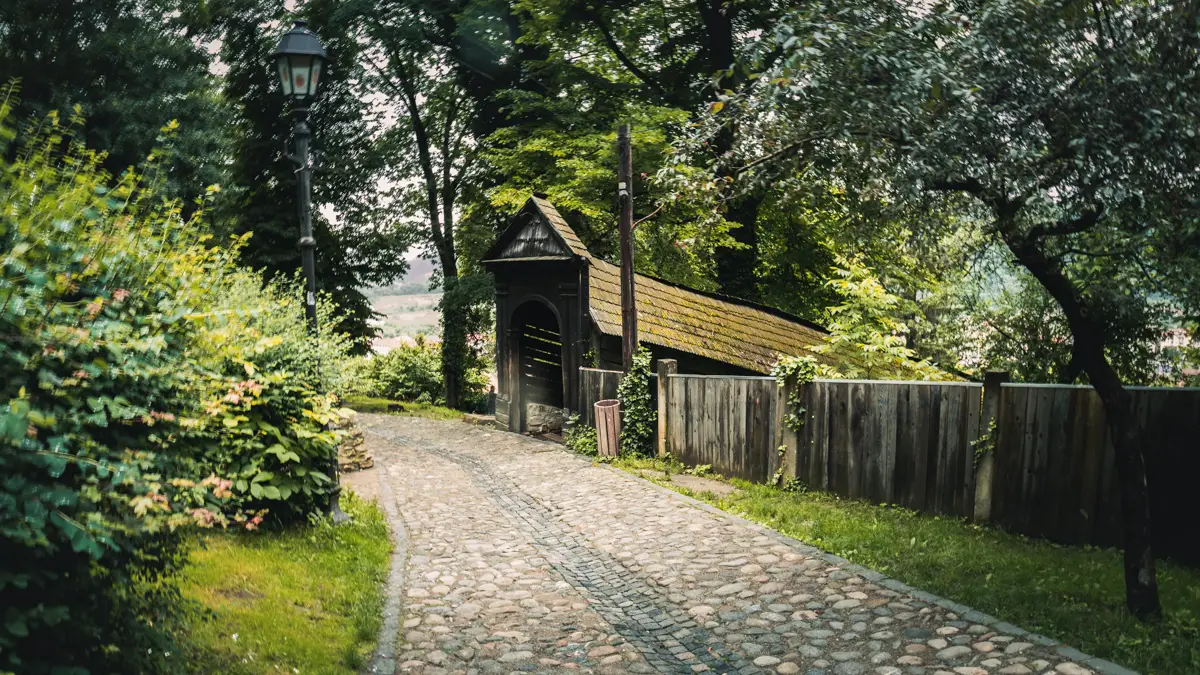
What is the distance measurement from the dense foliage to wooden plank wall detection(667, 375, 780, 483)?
8.60m

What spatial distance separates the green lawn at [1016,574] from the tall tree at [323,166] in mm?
19710

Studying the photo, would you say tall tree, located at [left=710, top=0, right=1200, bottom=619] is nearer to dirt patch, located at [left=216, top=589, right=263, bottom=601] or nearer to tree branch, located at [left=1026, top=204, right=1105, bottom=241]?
tree branch, located at [left=1026, top=204, right=1105, bottom=241]

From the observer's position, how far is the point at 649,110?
22312 millimetres

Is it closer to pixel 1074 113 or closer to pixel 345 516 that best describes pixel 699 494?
pixel 345 516

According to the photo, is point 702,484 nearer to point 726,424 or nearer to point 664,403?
point 726,424

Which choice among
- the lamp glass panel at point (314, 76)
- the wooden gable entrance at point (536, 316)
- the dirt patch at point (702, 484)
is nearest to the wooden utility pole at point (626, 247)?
the wooden gable entrance at point (536, 316)

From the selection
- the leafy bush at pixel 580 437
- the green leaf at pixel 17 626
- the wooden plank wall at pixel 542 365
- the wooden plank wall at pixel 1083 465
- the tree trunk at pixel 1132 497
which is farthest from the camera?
the wooden plank wall at pixel 542 365

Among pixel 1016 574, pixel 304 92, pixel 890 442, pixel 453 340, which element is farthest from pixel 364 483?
pixel 453 340

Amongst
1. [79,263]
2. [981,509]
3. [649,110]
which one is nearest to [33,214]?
[79,263]

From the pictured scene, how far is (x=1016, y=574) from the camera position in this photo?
7.16m

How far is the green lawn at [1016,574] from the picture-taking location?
222 inches

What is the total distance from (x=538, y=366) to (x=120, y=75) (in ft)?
41.9

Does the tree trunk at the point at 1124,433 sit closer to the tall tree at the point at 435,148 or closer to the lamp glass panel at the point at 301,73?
the lamp glass panel at the point at 301,73

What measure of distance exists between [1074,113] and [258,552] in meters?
7.45
